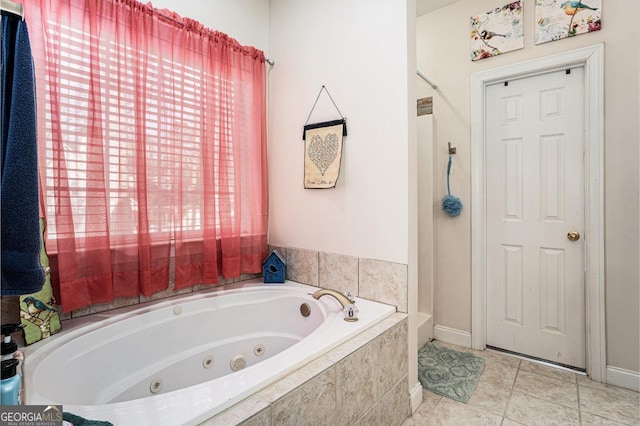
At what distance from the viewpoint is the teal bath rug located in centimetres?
183

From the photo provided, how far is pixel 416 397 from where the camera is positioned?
168 centimetres

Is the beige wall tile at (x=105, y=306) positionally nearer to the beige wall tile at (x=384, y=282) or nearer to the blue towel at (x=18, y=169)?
the blue towel at (x=18, y=169)

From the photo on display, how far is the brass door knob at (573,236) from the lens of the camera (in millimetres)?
2029

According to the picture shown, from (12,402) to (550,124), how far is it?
2858 mm

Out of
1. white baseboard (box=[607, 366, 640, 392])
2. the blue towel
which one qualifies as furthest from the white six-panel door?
the blue towel

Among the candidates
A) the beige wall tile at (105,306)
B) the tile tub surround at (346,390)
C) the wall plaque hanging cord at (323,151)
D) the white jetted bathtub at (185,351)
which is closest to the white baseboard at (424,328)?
the tile tub surround at (346,390)

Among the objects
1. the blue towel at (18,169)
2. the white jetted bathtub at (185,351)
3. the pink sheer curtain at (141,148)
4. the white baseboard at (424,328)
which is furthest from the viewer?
the white baseboard at (424,328)

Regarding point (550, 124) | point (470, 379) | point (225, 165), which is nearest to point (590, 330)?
point (470, 379)

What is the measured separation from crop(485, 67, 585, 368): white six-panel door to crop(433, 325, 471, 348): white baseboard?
0.16 m

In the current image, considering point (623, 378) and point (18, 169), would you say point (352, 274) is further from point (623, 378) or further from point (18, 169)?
point (623, 378)

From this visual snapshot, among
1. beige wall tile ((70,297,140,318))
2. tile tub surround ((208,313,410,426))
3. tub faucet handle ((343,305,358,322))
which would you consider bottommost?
tile tub surround ((208,313,410,426))

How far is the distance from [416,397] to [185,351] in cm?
125

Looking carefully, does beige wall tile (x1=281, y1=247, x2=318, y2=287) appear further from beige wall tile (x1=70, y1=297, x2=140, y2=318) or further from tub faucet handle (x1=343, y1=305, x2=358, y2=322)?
beige wall tile (x1=70, y1=297, x2=140, y2=318)

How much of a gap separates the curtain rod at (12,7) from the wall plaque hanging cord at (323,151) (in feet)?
4.58
